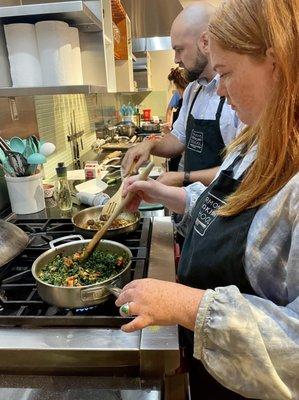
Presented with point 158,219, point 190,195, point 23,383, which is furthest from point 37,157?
point 23,383

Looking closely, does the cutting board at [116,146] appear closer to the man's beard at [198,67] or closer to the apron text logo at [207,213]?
the man's beard at [198,67]

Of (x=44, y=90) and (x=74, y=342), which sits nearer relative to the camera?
(x=74, y=342)

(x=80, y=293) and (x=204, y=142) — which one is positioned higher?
(x=204, y=142)

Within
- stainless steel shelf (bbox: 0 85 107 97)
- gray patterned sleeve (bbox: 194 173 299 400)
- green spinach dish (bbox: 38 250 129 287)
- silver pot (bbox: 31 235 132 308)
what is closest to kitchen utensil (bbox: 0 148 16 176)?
stainless steel shelf (bbox: 0 85 107 97)

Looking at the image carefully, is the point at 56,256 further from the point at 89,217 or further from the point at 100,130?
the point at 100,130

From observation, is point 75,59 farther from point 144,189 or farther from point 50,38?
point 144,189

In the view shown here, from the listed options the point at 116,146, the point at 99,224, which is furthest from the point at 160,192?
the point at 116,146

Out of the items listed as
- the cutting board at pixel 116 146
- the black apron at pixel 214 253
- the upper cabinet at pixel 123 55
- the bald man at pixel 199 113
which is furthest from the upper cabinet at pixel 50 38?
the cutting board at pixel 116 146

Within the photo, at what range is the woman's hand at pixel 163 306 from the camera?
1.86ft

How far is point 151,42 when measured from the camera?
409cm

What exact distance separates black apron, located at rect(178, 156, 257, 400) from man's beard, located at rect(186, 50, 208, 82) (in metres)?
0.99

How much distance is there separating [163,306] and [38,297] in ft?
1.19

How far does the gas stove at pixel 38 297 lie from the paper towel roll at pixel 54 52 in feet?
1.68

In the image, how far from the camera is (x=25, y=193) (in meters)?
1.36
